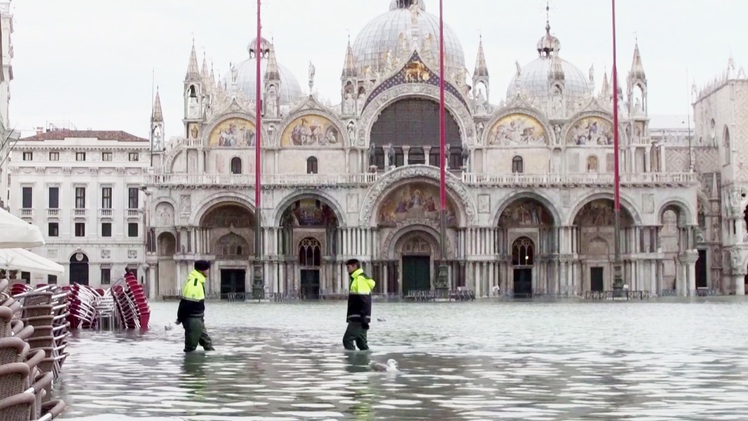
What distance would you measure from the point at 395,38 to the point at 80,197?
25.5 meters

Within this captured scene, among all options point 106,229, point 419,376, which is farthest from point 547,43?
point 419,376

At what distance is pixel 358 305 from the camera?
2241 cm

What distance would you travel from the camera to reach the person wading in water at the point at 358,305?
2228 cm

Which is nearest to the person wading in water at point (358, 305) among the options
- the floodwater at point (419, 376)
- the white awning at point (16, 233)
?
the floodwater at point (419, 376)

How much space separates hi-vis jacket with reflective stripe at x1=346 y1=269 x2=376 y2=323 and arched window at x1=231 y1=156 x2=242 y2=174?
189ft

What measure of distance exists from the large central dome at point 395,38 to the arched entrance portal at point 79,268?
24.3 metres

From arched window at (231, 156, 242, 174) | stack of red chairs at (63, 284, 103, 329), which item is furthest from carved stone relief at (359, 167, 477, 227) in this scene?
stack of red chairs at (63, 284, 103, 329)

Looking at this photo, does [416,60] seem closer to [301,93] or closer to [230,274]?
[230,274]

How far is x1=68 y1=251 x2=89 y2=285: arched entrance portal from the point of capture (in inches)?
3745

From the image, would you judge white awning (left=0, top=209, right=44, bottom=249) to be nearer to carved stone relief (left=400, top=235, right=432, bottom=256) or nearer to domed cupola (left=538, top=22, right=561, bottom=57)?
carved stone relief (left=400, top=235, right=432, bottom=256)

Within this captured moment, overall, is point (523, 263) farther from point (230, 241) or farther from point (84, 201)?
point (84, 201)

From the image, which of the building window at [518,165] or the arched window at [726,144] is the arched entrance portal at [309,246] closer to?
the building window at [518,165]

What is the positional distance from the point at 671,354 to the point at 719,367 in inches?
118

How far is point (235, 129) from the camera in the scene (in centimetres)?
7956
